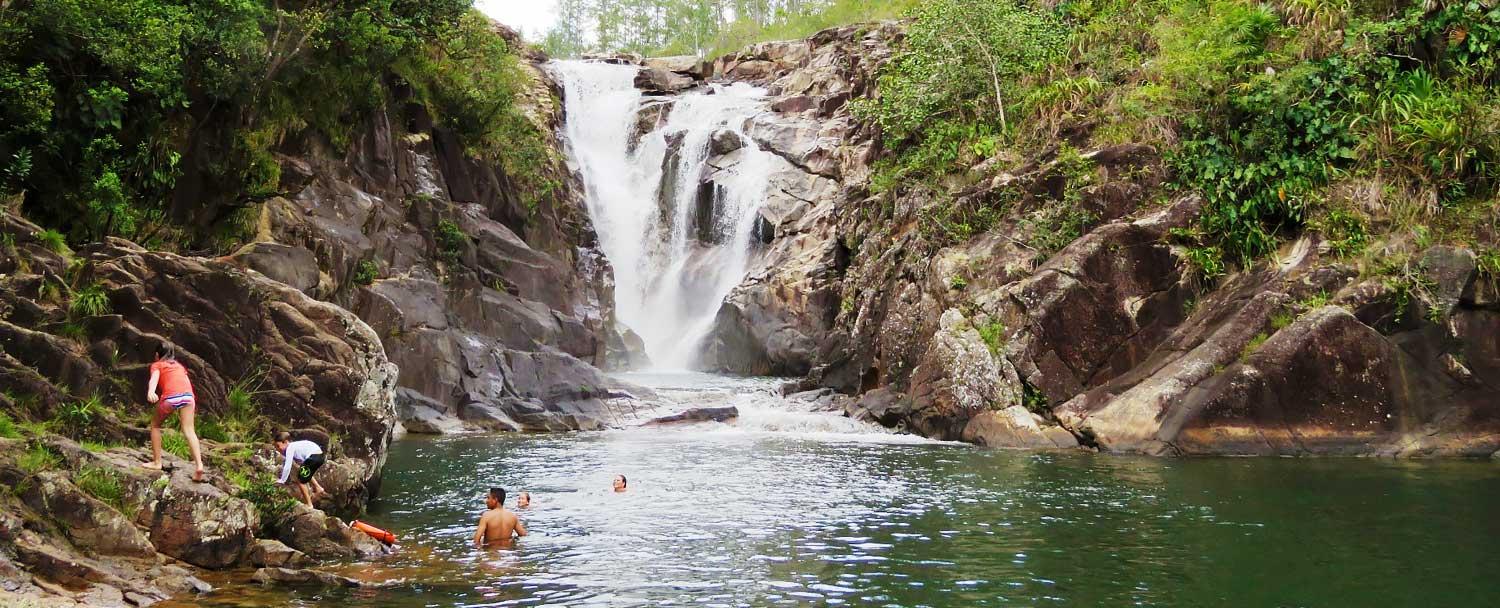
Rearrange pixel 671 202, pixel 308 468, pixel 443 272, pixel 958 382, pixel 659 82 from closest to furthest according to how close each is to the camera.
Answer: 1. pixel 308 468
2. pixel 958 382
3. pixel 443 272
4. pixel 671 202
5. pixel 659 82

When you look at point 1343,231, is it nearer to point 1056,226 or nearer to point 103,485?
point 1056,226

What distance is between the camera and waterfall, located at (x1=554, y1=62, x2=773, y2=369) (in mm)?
39875

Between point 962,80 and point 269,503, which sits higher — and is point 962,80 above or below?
above

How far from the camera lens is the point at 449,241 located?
30109 mm

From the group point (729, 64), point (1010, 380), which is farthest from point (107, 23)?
point (729, 64)

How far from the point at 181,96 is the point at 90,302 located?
895 centimetres

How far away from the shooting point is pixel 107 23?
18391 millimetres

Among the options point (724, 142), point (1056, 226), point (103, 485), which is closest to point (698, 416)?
point (1056, 226)

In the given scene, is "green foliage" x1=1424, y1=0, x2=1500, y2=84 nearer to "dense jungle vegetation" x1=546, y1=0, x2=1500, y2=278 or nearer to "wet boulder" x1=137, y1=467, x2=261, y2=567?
"dense jungle vegetation" x1=546, y1=0, x2=1500, y2=278

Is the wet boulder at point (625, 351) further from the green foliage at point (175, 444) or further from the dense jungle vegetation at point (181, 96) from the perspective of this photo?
the green foliage at point (175, 444)

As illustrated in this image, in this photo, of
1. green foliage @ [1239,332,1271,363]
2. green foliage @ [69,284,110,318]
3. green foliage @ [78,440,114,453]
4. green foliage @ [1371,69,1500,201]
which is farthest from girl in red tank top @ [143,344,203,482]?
green foliage @ [1371,69,1500,201]

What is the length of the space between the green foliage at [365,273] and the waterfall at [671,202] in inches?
554

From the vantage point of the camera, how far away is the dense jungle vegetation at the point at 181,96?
17.7 m

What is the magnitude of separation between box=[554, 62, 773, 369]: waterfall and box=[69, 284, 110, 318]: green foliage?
25.6 metres
